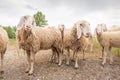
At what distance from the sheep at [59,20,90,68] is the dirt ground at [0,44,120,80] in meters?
0.66

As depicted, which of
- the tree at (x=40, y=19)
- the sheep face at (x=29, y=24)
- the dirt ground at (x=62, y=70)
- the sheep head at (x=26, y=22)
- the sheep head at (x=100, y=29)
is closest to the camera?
the sheep face at (x=29, y=24)

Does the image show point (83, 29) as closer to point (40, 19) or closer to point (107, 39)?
point (107, 39)

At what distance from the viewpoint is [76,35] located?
43.8ft

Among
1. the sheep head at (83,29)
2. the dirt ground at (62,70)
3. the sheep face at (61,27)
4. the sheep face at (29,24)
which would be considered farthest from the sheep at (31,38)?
the sheep head at (83,29)

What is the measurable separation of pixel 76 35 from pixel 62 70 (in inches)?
79.3

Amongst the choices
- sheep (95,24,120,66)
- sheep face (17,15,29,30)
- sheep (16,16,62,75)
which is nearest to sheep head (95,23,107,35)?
sheep (95,24,120,66)

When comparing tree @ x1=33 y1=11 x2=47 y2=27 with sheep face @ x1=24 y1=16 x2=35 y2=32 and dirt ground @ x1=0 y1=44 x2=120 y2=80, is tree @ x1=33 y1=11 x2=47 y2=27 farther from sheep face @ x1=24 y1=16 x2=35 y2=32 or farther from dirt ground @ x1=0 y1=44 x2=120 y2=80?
sheep face @ x1=24 y1=16 x2=35 y2=32

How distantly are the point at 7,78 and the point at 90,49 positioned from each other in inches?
278

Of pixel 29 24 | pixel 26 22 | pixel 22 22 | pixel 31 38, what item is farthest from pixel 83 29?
pixel 22 22

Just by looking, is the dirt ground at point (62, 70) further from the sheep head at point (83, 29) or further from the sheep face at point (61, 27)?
the sheep face at point (61, 27)

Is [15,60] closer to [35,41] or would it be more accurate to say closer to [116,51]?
[35,41]

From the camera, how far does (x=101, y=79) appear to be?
40.8 feet

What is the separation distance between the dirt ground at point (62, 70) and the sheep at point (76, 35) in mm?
663

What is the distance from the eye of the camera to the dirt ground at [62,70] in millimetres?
12227
